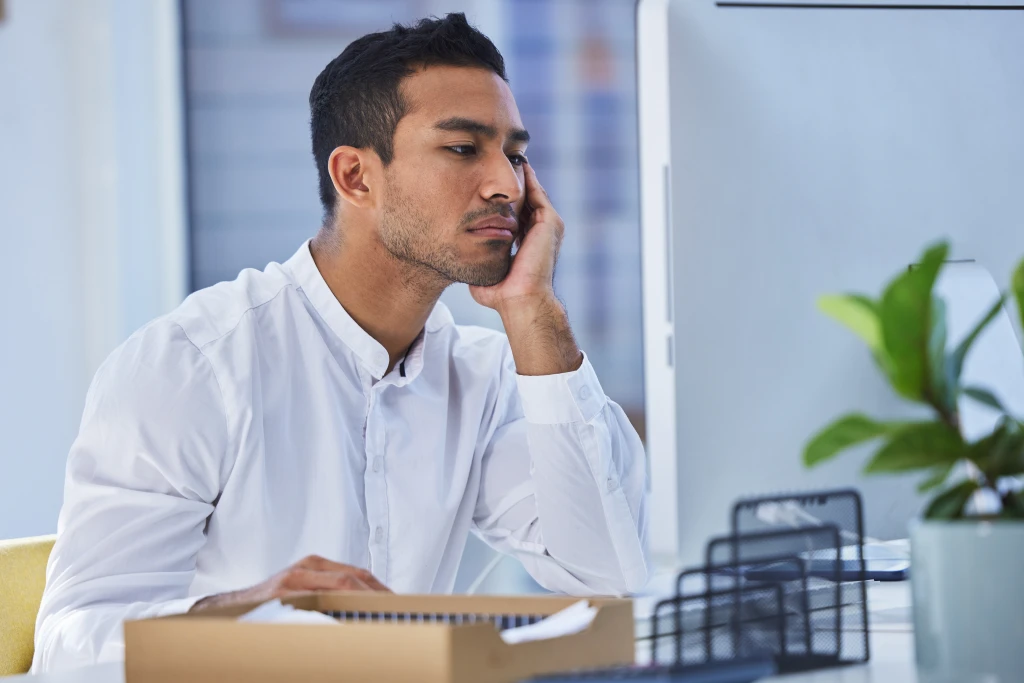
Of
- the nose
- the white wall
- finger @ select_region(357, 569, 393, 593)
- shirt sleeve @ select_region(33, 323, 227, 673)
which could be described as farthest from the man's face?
the white wall

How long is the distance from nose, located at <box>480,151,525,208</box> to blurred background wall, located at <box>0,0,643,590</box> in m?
1.16

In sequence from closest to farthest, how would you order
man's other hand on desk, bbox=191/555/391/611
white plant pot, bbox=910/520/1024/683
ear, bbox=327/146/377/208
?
white plant pot, bbox=910/520/1024/683 → man's other hand on desk, bbox=191/555/391/611 → ear, bbox=327/146/377/208

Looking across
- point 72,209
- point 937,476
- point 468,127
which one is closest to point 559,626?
point 937,476

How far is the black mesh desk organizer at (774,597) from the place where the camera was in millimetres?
689

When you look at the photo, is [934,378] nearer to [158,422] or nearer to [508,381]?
[158,422]

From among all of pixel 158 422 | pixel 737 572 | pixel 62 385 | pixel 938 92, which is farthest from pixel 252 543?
pixel 62 385

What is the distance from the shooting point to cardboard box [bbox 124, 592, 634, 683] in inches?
24.9

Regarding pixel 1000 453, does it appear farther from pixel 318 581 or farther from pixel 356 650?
pixel 318 581

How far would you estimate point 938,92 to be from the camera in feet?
3.32

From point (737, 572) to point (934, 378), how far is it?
0.19m

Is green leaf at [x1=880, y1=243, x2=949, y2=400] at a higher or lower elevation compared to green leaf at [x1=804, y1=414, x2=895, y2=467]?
higher

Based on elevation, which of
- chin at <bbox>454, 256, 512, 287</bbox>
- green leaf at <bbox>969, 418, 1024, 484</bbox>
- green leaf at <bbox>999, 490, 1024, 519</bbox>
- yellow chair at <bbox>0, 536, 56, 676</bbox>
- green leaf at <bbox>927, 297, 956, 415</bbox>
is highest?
chin at <bbox>454, 256, 512, 287</bbox>

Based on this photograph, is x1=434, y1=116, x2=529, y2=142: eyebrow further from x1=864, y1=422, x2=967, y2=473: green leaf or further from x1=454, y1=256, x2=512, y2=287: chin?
x1=864, y1=422, x2=967, y2=473: green leaf

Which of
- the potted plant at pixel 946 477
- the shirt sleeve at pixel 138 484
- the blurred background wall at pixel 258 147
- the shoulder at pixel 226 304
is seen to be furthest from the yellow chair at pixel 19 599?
the blurred background wall at pixel 258 147
